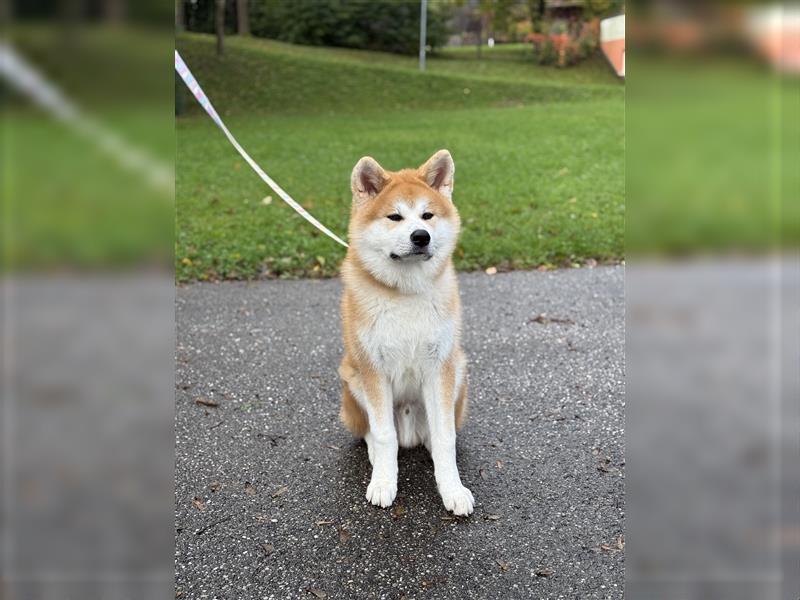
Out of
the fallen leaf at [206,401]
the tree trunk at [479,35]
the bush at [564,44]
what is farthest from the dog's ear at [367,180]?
the tree trunk at [479,35]

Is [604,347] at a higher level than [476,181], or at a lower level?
lower

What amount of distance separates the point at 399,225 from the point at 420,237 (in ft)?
0.50

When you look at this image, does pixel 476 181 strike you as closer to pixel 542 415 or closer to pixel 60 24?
pixel 542 415

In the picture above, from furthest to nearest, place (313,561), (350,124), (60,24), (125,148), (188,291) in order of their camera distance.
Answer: (350,124), (188,291), (313,561), (125,148), (60,24)

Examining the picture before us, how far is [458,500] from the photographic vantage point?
129 inches

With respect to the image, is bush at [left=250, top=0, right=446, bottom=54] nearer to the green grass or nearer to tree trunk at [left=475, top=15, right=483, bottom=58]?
tree trunk at [left=475, top=15, right=483, bottom=58]

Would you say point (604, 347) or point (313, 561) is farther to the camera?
point (604, 347)

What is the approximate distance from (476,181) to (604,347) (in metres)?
6.15

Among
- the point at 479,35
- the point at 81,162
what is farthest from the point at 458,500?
the point at 479,35

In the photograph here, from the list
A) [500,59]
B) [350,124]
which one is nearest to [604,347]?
[350,124]

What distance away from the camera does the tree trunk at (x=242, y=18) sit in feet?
49.1

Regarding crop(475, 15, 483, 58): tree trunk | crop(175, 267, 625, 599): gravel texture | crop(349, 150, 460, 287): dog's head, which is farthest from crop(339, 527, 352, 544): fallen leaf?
crop(475, 15, 483, 58): tree trunk

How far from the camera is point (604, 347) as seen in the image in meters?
5.38

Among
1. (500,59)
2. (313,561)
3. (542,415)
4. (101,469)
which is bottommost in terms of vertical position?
(313,561)
